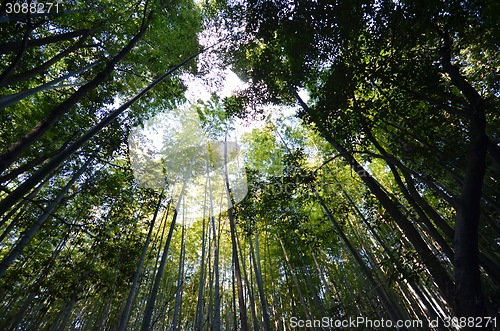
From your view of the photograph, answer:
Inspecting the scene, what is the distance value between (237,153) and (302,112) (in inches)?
193

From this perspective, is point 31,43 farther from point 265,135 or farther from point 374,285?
point 265,135

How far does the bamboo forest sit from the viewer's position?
2.38 metres

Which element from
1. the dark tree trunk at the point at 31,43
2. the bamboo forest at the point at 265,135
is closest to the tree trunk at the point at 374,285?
the bamboo forest at the point at 265,135

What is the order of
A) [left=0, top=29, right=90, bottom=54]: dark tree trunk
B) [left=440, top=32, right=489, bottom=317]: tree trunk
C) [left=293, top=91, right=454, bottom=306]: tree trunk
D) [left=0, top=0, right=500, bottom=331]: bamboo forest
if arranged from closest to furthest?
[left=440, top=32, right=489, bottom=317]: tree trunk, [left=293, top=91, right=454, bottom=306]: tree trunk, [left=0, top=0, right=500, bottom=331]: bamboo forest, [left=0, top=29, right=90, bottom=54]: dark tree trunk

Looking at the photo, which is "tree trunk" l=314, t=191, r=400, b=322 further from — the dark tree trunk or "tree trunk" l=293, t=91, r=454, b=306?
the dark tree trunk

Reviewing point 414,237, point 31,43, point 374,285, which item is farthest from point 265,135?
point 31,43

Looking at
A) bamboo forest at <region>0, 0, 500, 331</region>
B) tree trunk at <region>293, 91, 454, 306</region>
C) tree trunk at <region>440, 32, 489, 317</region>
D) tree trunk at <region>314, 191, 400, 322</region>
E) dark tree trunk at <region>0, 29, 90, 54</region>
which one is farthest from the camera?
tree trunk at <region>314, 191, 400, 322</region>

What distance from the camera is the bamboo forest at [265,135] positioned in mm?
2377

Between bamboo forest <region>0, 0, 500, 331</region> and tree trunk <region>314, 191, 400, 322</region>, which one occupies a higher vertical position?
bamboo forest <region>0, 0, 500, 331</region>

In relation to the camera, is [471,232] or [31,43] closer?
[471,232]

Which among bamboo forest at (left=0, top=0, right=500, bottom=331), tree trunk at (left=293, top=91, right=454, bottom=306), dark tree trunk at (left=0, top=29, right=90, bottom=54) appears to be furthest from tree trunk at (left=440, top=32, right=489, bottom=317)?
dark tree trunk at (left=0, top=29, right=90, bottom=54)

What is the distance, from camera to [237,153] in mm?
8500

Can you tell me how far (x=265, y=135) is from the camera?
7.69 m

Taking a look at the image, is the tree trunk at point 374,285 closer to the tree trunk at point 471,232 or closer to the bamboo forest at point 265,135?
the bamboo forest at point 265,135
